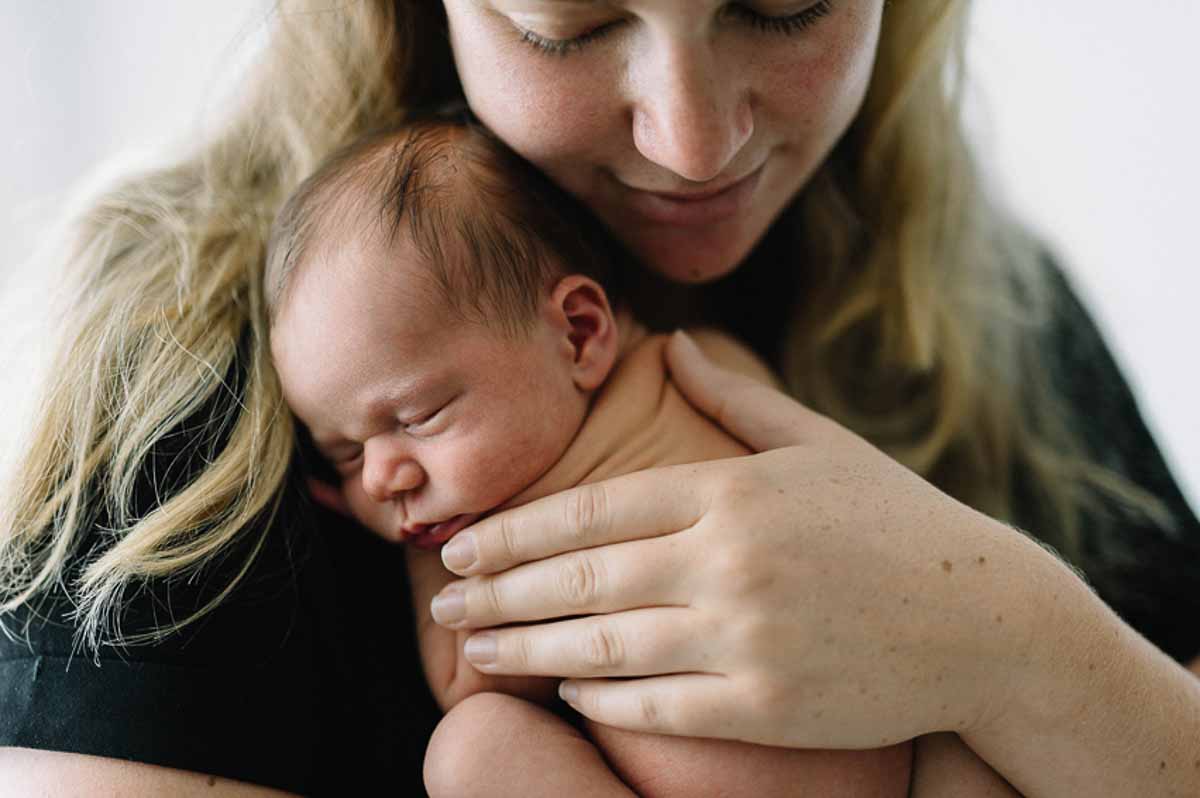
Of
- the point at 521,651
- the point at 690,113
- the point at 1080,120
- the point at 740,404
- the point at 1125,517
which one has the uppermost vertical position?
the point at 690,113

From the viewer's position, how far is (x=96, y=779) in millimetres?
887

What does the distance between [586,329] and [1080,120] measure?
163cm

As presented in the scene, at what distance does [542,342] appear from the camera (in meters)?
1.10

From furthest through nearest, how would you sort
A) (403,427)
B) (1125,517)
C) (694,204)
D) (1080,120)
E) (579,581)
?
(1080,120), (1125,517), (694,204), (403,427), (579,581)

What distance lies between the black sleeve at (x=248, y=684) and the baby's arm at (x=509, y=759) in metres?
0.07

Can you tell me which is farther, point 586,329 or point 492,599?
point 586,329

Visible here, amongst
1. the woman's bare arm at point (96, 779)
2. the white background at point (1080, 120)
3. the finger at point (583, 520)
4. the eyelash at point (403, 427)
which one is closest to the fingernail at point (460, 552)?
the finger at point (583, 520)

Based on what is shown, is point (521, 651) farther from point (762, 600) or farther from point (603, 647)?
point (762, 600)

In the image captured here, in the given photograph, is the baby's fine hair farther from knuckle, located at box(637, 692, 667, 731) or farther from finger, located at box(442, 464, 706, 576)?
knuckle, located at box(637, 692, 667, 731)

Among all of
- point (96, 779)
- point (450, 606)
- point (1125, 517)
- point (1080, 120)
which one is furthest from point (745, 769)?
point (1080, 120)

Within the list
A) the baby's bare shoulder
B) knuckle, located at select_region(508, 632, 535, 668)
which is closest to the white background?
the baby's bare shoulder

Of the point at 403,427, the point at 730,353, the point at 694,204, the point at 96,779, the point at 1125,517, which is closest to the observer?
the point at 96,779

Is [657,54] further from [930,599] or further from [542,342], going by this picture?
[930,599]

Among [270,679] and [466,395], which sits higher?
[466,395]
